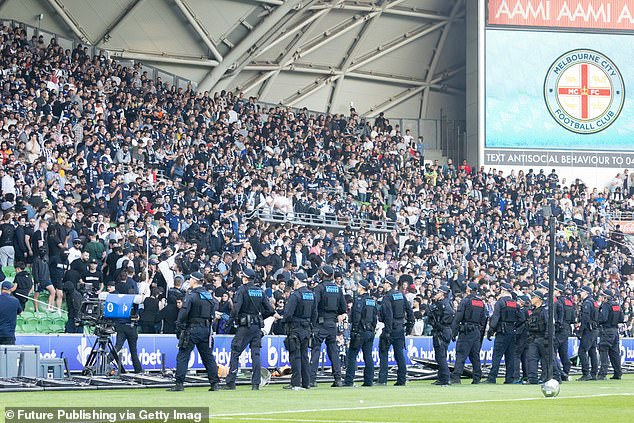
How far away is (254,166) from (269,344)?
549 inches

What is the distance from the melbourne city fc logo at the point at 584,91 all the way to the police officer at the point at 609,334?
2602 cm

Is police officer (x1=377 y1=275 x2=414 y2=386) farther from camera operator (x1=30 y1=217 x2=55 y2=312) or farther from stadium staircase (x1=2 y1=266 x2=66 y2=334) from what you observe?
camera operator (x1=30 y1=217 x2=55 y2=312)

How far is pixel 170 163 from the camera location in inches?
1361

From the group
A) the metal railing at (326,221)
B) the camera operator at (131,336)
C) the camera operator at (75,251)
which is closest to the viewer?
the camera operator at (131,336)

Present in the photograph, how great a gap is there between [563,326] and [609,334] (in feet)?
8.33

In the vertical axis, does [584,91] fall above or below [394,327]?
above

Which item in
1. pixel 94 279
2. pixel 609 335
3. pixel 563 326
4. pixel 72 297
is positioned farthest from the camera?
pixel 609 335

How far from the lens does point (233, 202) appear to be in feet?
114

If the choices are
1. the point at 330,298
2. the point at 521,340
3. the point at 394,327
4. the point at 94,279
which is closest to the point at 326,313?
the point at 330,298

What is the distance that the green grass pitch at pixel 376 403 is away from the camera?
1412 centimetres

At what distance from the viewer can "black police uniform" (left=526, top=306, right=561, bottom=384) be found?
22.8 meters

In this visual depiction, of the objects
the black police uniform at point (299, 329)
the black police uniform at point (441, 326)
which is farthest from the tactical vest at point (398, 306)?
the black police uniform at point (299, 329)

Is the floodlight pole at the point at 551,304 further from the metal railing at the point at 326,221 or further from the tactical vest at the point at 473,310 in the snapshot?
the metal railing at the point at 326,221

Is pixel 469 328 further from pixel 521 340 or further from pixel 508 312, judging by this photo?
pixel 521 340
